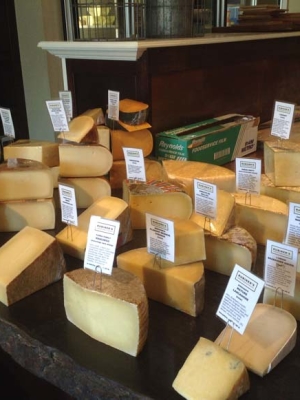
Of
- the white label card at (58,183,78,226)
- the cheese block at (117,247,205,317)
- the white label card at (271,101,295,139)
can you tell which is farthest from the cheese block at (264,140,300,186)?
the white label card at (58,183,78,226)

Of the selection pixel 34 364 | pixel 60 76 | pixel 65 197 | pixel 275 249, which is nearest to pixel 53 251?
pixel 65 197

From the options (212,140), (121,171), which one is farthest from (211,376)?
(212,140)

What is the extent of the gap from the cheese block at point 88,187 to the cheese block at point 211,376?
786 mm

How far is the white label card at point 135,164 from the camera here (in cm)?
139

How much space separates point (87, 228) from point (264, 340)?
1.88 feet

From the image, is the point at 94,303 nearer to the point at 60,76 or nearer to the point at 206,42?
the point at 206,42

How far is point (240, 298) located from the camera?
792 mm

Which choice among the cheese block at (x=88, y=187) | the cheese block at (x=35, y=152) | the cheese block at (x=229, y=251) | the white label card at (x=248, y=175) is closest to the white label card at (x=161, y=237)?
the cheese block at (x=229, y=251)

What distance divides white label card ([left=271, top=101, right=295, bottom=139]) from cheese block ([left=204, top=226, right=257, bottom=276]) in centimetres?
48

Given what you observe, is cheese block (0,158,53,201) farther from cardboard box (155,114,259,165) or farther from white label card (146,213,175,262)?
cardboard box (155,114,259,165)

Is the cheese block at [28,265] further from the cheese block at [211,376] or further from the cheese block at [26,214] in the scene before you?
the cheese block at [211,376]

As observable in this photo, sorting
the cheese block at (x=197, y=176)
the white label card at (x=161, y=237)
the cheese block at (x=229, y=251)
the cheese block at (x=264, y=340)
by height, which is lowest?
the cheese block at (x=264, y=340)

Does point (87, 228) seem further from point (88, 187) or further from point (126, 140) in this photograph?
point (126, 140)

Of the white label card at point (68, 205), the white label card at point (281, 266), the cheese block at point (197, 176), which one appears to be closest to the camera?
the white label card at point (281, 266)
